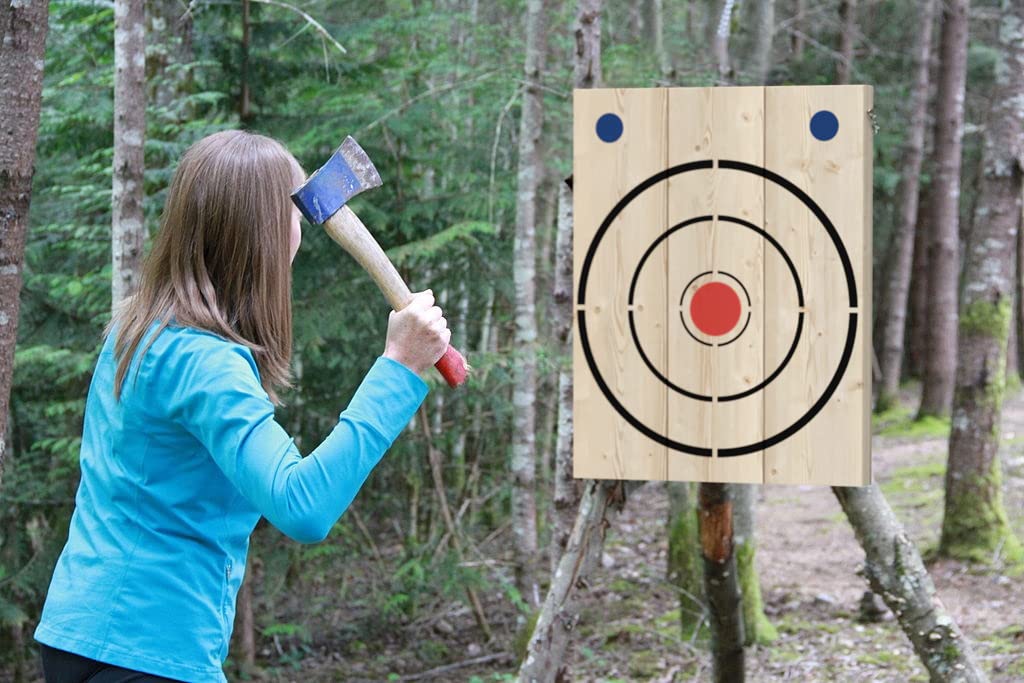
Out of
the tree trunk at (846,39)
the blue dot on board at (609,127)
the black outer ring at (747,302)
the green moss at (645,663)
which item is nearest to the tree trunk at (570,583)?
the black outer ring at (747,302)

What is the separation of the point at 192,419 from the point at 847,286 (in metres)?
1.98

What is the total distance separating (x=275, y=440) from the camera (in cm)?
173

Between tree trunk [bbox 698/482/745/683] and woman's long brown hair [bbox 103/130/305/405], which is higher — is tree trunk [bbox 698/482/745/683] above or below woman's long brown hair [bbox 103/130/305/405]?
below

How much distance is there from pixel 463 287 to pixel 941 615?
4493 millimetres

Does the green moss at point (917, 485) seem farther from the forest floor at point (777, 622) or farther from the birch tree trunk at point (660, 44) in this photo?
the birch tree trunk at point (660, 44)

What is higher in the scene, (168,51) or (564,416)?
(168,51)

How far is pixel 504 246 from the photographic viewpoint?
7.61 m

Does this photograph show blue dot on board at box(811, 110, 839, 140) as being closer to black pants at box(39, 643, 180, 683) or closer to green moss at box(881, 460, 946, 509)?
black pants at box(39, 643, 180, 683)

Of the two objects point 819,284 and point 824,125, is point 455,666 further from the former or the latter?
point 824,125

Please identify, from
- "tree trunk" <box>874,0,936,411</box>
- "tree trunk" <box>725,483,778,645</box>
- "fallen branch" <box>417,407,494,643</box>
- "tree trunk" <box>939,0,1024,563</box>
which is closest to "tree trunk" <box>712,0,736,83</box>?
"tree trunk" <box>939,0,1024,563</box>

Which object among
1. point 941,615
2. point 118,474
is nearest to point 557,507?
point 941,615

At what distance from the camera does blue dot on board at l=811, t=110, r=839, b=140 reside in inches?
121

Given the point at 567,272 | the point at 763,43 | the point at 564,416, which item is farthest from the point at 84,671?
the point at 763,43

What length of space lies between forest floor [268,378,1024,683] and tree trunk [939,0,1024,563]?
0.30 metres
